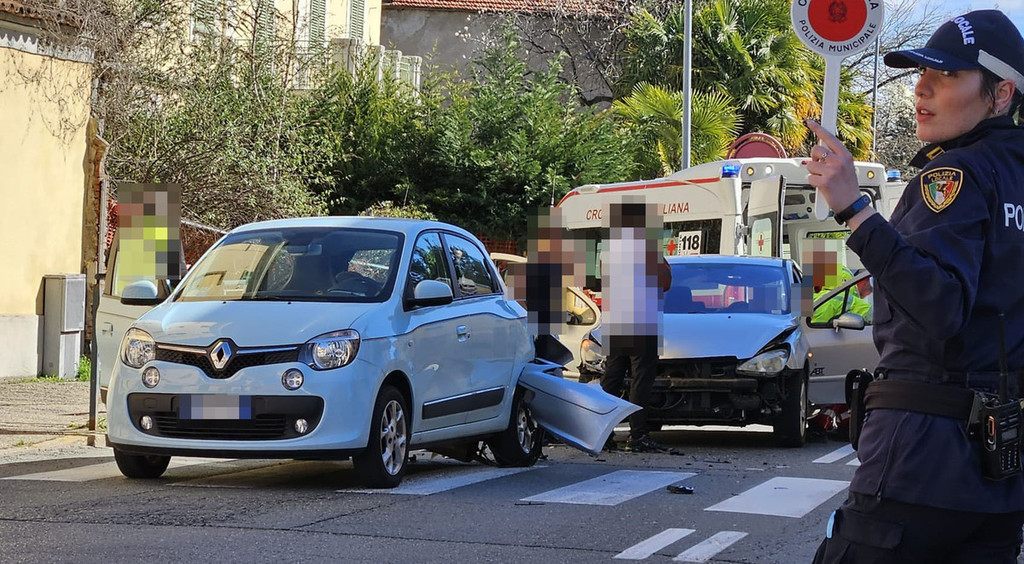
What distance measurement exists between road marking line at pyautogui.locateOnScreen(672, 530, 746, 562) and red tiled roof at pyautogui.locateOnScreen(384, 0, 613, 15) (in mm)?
32650

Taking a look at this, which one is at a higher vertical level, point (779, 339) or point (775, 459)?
point (779, 339)

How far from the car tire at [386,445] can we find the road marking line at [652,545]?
74.9 inches

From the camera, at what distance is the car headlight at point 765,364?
11.8 m

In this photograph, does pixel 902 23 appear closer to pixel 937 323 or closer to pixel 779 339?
pixel 779 339

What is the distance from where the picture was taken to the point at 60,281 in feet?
55.3

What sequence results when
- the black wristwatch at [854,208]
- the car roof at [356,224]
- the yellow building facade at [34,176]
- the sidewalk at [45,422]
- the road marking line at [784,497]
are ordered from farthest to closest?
the yellow building facade at [34,176] < the sidewalk at [45,422] < the car roof at [356,224] < the road marking line at [784,497] < the black wristwatch at [854,208]

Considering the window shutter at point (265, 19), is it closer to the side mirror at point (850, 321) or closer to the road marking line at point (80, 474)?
the road marking line at point (80, 474)

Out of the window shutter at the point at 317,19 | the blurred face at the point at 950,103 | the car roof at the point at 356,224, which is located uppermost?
the window shutter at the point at 317,19

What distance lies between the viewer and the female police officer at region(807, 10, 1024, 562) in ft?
9.43

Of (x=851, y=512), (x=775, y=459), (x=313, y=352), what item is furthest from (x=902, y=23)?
(x=851, y=512)

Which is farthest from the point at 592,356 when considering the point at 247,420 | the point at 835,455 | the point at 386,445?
the point at 247,420

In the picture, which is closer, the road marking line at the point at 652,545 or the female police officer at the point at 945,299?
the female police officer at the point at 945,299

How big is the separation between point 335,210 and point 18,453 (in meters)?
18.1

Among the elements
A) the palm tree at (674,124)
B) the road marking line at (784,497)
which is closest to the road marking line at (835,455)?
the road marking line at (784,497)
